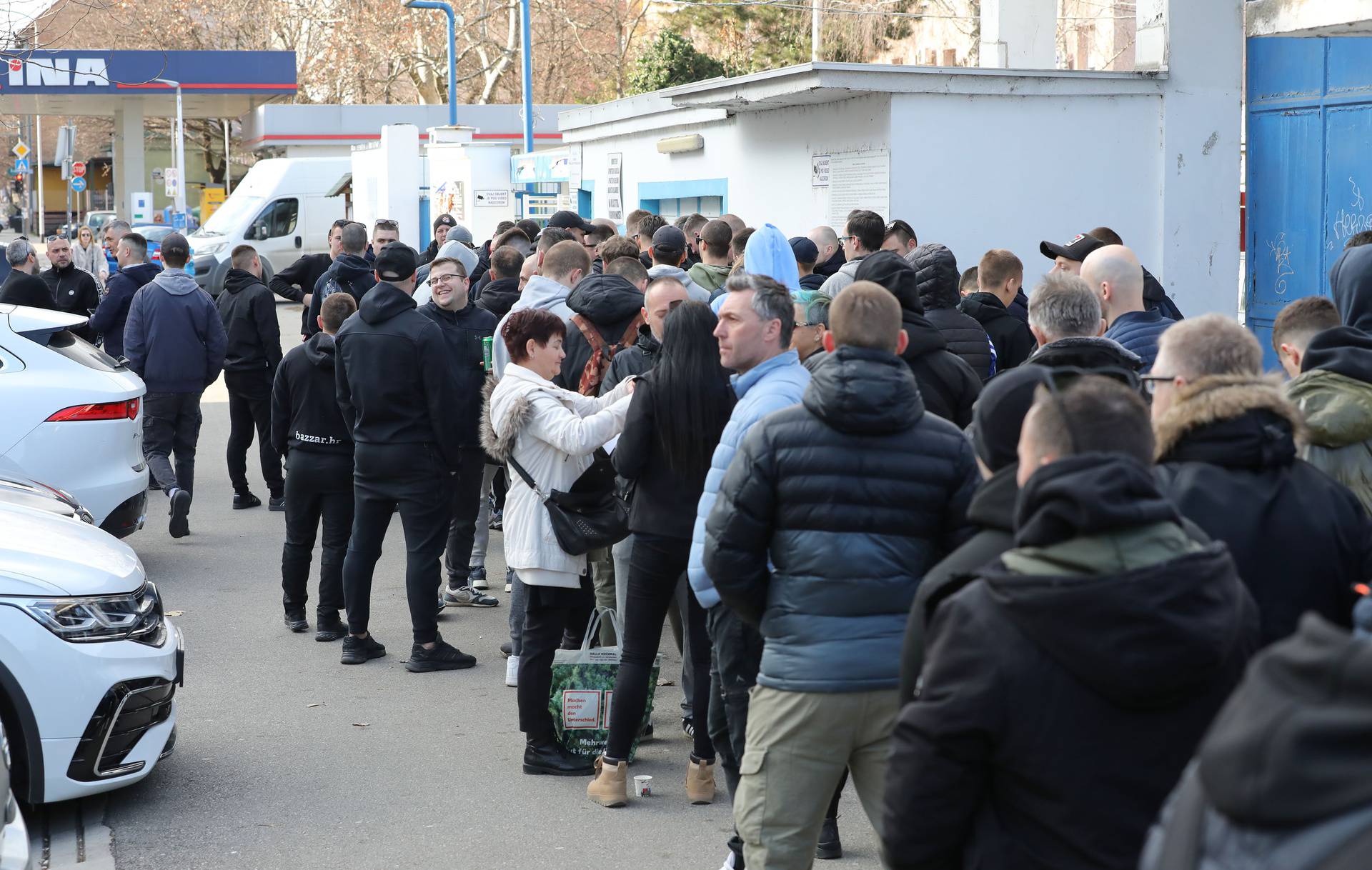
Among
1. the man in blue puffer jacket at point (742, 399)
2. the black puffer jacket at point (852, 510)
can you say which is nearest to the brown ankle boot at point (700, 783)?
the man in blue puffer jacket at point (742, 399)

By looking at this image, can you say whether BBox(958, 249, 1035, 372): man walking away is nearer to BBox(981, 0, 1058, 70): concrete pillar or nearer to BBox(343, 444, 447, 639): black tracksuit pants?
BBox(343, 444, 447, 639): black tracksuit pants

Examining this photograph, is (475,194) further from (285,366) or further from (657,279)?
(657,279)

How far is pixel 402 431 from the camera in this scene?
7.30 meters

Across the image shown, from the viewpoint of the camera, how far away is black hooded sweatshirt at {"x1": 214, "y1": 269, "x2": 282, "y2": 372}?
1169cm

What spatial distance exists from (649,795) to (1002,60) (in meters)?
10.7

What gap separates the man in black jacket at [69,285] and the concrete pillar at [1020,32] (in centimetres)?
907

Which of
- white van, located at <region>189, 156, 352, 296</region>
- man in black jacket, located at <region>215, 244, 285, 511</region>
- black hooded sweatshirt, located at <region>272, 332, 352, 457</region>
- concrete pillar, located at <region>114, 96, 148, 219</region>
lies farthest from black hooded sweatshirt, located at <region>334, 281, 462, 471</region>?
concrete pillar, located at <region>114, 96, 148, 219</region>

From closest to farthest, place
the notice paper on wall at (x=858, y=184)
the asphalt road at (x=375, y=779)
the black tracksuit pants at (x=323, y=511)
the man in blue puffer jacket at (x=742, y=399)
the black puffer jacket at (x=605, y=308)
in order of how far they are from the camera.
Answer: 1. the man in blue puffer jacket at (x=742, y=399)
2. the asphalt road at (x=375, y=779)
3. the black puffer jacket at (x=605, y=308)
4. the black tracksuit pants at (x=323, y=511)
5. the notice paper on wall at (x=858, y=184)

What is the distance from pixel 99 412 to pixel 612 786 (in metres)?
4.99

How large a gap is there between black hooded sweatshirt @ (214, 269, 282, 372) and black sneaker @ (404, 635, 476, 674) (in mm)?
4812

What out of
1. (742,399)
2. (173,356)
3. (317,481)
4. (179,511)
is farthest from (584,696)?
(173,356)

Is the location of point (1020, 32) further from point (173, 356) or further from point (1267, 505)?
point (1267, 505)

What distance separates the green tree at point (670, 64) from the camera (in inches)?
1312

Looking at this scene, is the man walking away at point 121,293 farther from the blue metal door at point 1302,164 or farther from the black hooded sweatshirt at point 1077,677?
the black hooded sweatshirt at point 1077,677
